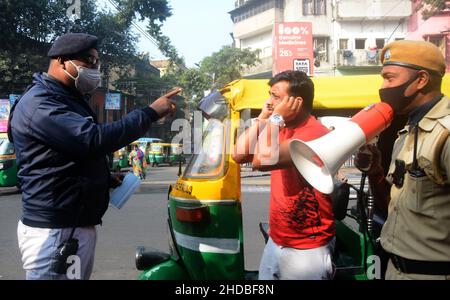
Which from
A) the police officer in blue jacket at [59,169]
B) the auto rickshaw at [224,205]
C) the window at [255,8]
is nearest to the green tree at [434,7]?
the window at [255,8]

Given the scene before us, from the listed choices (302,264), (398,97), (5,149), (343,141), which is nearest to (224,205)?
(302,264)

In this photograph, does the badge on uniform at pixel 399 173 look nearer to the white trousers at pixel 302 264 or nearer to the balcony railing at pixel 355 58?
the white trousers at pixel 302 264

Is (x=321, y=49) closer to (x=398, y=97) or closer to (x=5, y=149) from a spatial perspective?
(x=5, y=149)

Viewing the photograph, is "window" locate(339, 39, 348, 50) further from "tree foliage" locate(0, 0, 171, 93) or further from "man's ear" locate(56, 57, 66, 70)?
"man's ear" locate(56, 57, 66, 70)

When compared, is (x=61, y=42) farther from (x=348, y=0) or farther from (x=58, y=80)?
(x=348, y=0)

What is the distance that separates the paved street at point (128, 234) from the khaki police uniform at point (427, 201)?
5.94ft

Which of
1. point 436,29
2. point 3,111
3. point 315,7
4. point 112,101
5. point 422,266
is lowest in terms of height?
point 422,266

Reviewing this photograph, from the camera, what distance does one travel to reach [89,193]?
7.55ft

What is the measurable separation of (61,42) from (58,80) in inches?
7.6

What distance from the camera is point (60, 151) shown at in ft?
7.29

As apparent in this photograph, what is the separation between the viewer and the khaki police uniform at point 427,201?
1829mm

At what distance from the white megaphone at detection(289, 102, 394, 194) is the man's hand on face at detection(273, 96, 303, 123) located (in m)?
0.40

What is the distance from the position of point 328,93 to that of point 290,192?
1.05m

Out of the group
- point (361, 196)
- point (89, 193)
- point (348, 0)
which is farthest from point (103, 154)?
point (348, 0)
